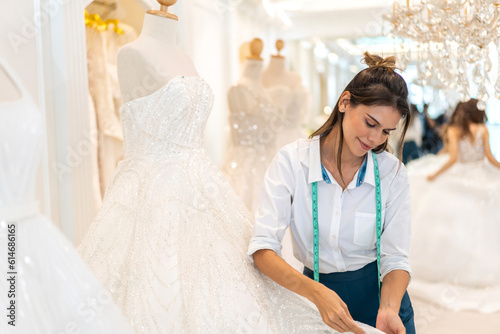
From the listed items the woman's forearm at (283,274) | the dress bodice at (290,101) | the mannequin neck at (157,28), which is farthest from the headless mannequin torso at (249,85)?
the woman's forearm at (283,274)

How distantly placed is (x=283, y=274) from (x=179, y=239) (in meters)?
0.37

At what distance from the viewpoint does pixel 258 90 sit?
3293 mm

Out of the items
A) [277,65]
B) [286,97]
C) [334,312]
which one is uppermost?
[277,65]

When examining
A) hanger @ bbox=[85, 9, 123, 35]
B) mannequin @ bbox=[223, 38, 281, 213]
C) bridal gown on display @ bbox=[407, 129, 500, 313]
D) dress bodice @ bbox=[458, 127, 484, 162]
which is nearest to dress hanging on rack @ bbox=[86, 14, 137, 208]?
hanger @ bbox=[85, 9, 123, 35]

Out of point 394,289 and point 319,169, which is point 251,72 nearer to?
point 319,169

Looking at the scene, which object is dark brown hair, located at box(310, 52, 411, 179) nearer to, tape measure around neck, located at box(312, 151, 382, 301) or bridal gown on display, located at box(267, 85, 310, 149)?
tape measure around neck, located at box(312, 151, 382, 301)

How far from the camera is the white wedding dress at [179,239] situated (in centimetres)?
135

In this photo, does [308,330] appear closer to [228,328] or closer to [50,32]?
[228,328]

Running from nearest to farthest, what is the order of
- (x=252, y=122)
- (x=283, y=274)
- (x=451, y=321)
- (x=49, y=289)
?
(x=49, y=289)
(x=283, y=274)
(x=451, y=321)
(x=252, y=122)

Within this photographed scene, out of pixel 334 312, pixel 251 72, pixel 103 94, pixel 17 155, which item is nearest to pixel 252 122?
pixel 251 72

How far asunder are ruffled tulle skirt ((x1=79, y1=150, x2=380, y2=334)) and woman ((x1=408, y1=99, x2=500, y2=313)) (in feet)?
6.06

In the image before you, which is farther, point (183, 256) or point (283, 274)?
point (183, 256)

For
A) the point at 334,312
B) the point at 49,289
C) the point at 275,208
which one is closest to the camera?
the point at 49,289

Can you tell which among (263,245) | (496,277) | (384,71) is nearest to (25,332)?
(263,245)
